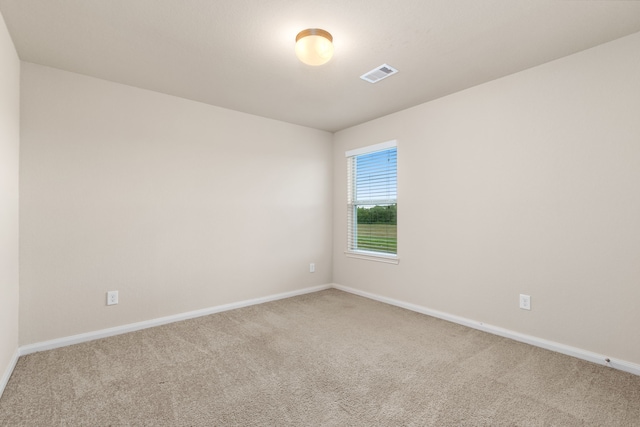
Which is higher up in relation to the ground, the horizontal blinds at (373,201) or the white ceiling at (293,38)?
the white ceiling at (293,38)

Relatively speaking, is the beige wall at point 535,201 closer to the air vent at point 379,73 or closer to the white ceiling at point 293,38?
the white ceiling at point 293,38

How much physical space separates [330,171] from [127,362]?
131 inches

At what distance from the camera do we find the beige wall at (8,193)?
6.40 ft

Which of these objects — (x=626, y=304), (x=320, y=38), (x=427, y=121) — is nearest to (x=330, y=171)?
(x=427, y=121)

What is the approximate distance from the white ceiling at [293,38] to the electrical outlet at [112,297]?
197 centimetres

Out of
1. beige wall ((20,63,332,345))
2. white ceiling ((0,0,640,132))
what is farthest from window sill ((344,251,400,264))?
white ceiling ((0,0,640,132))

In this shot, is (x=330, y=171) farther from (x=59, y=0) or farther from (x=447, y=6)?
(x=59, y=0)

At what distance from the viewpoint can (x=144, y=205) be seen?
3031mm

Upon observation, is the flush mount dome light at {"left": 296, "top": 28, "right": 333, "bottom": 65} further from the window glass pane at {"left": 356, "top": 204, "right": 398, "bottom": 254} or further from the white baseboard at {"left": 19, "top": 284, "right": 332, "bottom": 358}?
the white baseboard at {"left": 19, "top": 284, "right": 332, "bottom": 358}

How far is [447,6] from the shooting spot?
1.84 m

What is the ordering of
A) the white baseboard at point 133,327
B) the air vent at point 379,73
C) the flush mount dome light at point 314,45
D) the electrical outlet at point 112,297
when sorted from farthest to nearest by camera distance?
1. the electrical outlet at point 112,297
2. the air vent at point 379,73
3. the white baseboard at point 133,327
4. the flush mount dome light at point 314,45

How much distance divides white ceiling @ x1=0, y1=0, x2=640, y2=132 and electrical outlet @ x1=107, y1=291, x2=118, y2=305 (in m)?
1.97

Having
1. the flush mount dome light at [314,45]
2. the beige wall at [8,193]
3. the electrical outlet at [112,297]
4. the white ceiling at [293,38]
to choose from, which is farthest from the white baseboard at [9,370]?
the flush mount dome light at [314,45]

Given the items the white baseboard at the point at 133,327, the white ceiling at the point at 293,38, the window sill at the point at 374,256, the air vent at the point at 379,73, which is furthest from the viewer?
the window sill at the point at 374,256
